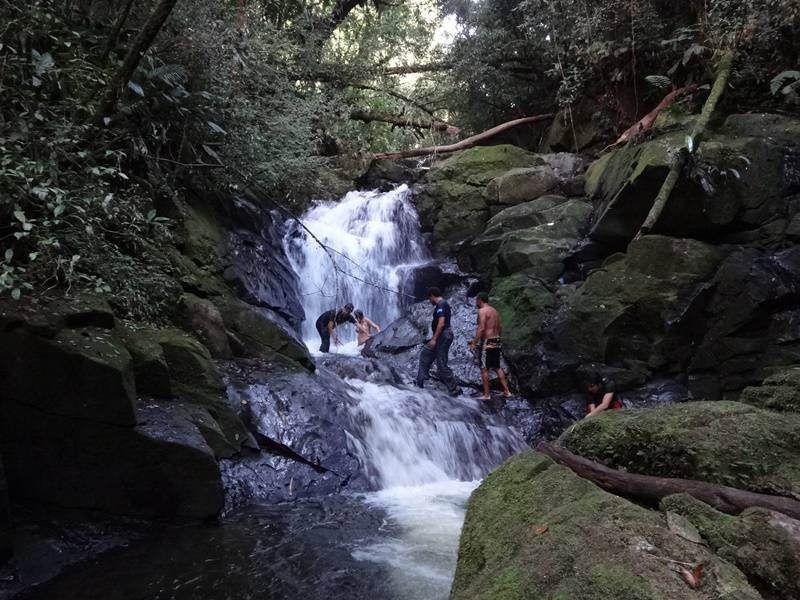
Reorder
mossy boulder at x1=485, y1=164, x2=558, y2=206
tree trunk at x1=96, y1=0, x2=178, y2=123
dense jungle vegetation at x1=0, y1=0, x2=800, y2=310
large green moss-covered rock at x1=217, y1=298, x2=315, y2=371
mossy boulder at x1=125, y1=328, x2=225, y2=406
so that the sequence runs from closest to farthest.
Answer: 1. tree trunk at x1=96, y1=0, x2=178, y2=123
2. dense jungle vegetation at x1=0, y1=0, x2=800, y2=310
3. mossy boulder at x1=125, y1=328, x2=225, y2=406
4. large green moss-covered rock at x1=217, y1=298, x2=315, y2=371
5. mossy boulder at x1=485, y1=164, x2=558, y2=206

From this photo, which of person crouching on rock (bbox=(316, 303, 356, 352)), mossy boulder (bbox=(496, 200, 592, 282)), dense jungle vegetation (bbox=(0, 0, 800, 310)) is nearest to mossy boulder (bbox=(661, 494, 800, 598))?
dense jungle vegetation (bbox=(0, 0, 800, 310))

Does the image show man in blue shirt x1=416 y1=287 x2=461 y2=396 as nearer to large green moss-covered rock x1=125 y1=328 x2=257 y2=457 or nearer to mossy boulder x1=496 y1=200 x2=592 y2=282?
mossy boulder x1=496 y1=200 x2=592 y2=282

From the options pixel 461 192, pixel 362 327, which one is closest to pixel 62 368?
pixel 362 327

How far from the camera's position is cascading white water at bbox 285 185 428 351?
1356 centimetres

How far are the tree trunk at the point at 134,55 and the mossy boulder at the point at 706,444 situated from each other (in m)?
4.85

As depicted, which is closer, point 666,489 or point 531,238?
point 666,489

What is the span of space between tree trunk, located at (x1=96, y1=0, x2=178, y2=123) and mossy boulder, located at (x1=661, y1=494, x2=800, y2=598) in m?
5.33

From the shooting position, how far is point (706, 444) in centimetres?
240

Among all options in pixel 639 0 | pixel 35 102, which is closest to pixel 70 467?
pixel 35 102

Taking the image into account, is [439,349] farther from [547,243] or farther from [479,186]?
[479,186]

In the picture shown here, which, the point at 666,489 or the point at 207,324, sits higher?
the point at 207,324

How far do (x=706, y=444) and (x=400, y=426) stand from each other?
6118mm

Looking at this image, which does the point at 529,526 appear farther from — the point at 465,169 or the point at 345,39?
the point at 345,39

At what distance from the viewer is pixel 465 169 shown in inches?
631
